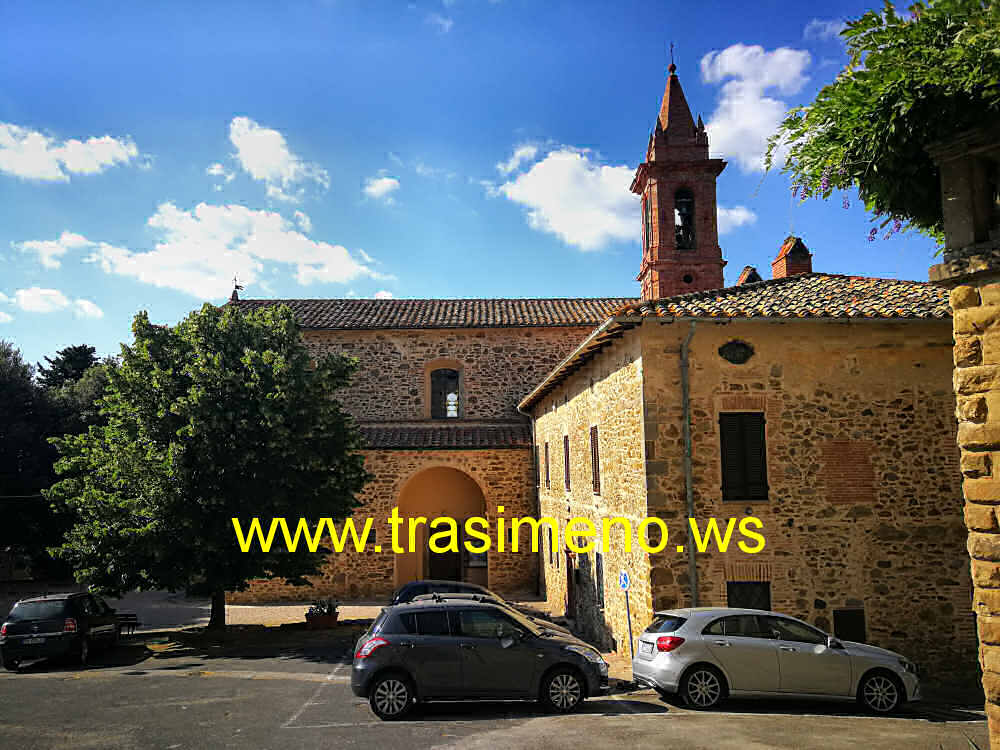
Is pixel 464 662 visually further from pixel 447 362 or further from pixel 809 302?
pixel 447 362

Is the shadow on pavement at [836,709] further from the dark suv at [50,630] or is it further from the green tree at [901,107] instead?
the dark suv at [50,630]

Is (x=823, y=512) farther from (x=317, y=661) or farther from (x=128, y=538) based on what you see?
(x=128, y=538)

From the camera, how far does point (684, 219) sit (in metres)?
24.4

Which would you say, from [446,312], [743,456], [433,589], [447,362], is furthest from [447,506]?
[743,456]

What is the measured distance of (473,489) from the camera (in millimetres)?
25453

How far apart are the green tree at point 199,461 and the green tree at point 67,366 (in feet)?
81.0

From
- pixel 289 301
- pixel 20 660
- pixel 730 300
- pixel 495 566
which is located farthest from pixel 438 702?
pixel 289 301

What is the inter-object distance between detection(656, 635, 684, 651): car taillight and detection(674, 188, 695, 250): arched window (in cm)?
1727

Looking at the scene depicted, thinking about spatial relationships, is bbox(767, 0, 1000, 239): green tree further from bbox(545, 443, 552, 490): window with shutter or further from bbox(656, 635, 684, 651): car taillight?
bbox(545, 443, 552, 490): window with shutter

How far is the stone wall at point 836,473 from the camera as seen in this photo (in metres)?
11.3

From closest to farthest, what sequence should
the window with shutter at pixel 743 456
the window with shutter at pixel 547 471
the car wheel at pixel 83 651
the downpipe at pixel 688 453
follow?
the downpipe at pixel 688 453
the window with shutter at pixel 743 456
the car wheel at pixel 83 651
the window with shutter at pixel 547 471

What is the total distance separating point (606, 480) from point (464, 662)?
18.1 feet

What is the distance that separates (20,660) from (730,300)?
14.7m

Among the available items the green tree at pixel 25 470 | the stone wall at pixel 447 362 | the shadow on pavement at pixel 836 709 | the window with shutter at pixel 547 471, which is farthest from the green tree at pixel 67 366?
the shadow on pavement at pixel 836 709
